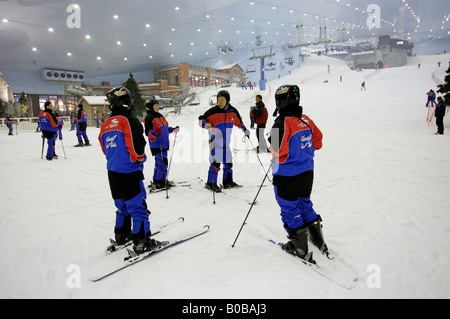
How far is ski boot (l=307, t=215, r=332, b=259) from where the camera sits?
2.76 meters

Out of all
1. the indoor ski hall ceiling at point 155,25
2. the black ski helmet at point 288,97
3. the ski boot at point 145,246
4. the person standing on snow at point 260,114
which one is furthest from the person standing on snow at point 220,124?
the indoor ski hall ceiling at point 155,25

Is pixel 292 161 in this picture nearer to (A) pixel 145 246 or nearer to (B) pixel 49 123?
(A) pixel 145 246

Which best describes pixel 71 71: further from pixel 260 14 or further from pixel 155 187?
pixel 155 187

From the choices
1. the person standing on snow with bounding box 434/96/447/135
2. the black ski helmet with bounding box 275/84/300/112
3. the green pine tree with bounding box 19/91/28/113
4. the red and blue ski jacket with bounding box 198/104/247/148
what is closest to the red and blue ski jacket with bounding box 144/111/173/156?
the red and blue ski jacket with bounding box 198/104/247/148

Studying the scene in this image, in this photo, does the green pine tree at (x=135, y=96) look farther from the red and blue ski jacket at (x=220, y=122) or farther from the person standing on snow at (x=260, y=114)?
the red and blue ski jacket at (x=220, y=122)

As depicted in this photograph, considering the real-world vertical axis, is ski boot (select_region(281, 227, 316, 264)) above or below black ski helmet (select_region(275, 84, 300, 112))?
below

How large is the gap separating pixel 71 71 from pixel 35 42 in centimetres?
1230

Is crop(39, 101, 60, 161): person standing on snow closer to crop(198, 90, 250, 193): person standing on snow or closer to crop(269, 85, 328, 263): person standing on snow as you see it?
crop(198, 90, 250, 193): person standing on snow

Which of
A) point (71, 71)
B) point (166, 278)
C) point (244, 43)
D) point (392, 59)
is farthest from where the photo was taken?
point (392, 59)

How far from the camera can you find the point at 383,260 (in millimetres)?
2643

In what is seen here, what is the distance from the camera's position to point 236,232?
332 centimetres

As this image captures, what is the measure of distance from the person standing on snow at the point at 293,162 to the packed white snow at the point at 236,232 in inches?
16.4

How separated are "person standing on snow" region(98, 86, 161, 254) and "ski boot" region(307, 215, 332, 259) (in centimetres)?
203
